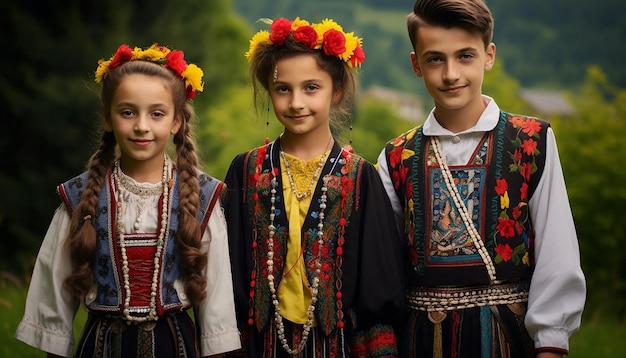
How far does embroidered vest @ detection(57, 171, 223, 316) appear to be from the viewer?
121 inches

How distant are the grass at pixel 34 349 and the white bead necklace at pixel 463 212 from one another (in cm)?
251

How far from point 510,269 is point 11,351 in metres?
3.03

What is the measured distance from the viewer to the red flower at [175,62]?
3.21 meters

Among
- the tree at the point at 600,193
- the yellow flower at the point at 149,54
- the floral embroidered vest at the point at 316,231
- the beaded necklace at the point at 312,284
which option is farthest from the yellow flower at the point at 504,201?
the tree at the point at 600,193

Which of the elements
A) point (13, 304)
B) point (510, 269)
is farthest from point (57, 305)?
point (13, 304)

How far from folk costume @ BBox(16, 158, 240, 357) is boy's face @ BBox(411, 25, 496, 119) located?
0.98m

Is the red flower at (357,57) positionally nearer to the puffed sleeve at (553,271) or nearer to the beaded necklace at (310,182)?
the beaded necklace at (310,182)

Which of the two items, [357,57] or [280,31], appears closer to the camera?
[280,31]

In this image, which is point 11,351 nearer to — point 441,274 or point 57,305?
point 57,305

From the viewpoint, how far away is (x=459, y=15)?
3178 millimetres

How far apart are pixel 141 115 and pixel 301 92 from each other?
643mm

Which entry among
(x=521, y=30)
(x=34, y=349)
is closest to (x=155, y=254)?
(x=34, y=349)

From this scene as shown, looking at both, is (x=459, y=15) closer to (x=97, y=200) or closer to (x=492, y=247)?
(x=492, y=247)

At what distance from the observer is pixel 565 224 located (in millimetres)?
3176
